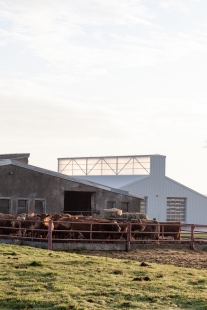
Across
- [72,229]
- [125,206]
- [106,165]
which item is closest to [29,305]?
[72,229]

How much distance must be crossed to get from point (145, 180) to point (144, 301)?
121 ft

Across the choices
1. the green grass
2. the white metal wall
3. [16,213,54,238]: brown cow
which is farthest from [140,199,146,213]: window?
the green grass

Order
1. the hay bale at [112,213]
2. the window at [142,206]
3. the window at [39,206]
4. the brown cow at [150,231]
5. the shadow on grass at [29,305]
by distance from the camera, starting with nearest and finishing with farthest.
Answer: the shadow on grass at [29,305] → the brown cow at [150,231] → the hay bale at [112,213] → the window at [39,206] → the window at [142,206]

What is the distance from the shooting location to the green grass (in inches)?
455

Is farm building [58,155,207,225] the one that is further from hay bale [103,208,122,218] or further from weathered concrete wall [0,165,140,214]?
hay bale [103,208,122,218]

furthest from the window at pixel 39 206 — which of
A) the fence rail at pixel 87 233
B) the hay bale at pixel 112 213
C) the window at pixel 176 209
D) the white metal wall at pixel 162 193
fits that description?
the window at pixel 176 209

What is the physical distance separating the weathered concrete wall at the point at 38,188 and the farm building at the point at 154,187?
1070 cm

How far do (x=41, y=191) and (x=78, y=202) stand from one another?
5.45 meters

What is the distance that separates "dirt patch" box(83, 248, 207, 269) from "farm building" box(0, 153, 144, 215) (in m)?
12.0

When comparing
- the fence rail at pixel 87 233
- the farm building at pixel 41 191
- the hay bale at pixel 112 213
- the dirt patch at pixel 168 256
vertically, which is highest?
the farm building at pixel 41 191

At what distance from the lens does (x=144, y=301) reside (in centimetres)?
1194

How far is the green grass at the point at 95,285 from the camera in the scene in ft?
37.9

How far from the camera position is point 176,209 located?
50.1 meters

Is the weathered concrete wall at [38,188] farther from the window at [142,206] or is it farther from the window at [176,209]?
the window at [176,209]
